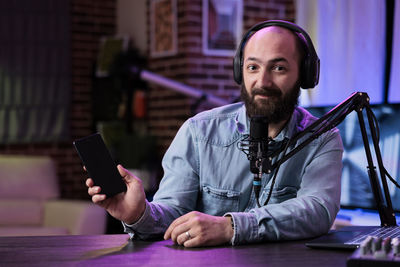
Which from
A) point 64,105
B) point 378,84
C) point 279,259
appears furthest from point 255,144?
point 64,105

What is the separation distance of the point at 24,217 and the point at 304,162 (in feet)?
10.2

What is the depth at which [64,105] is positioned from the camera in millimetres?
5641

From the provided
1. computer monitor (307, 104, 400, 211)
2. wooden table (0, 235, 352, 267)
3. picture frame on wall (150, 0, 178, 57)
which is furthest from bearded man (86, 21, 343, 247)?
picture frame on wall (150, 0, 178, 57)

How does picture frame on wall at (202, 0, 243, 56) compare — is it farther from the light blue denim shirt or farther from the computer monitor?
the light blue denim shirt

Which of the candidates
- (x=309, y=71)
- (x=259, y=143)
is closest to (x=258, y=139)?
(x=259, y=143)

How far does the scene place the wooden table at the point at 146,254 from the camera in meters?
1.26

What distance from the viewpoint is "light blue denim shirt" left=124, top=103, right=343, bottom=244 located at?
5.24ft

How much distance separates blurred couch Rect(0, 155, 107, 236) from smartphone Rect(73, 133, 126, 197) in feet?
8.99

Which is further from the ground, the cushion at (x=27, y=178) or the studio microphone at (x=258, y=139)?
the studio microphone at (x=258, y=139)

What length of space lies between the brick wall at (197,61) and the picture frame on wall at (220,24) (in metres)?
0.04

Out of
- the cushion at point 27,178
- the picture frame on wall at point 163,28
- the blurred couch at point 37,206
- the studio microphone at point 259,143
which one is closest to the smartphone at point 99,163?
the studio microphone at point 259,143

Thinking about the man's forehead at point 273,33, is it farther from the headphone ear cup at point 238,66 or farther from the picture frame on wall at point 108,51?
the picture frame on wall at point 108,51

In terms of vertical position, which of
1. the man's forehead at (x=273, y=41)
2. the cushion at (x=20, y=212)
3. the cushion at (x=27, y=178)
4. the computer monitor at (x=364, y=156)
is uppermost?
the man's forehead at (x=273, y=41)

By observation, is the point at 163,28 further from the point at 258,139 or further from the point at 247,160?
the point at 258,139
